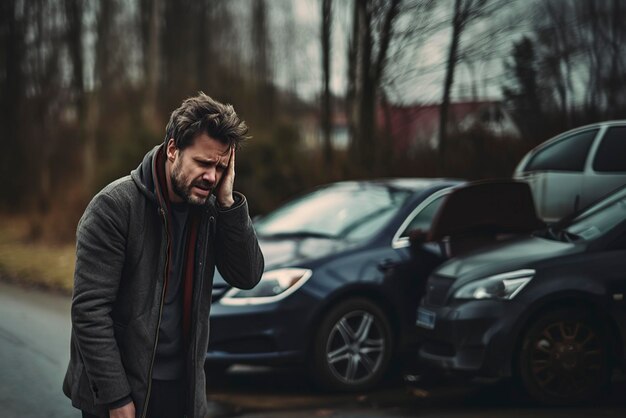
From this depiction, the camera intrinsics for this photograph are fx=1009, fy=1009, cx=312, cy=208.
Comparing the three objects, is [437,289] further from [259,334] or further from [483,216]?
[483,216]

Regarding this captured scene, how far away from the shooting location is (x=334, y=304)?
720cm

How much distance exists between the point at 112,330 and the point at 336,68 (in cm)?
1765

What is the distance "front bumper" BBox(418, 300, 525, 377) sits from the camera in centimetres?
653

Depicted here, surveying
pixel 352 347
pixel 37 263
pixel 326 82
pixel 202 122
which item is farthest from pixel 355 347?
pixel 326 82

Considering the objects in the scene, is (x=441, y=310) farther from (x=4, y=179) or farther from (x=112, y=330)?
(x=4, y=179)

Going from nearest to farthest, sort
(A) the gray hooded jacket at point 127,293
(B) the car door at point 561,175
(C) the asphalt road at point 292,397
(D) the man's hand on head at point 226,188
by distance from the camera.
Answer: (A) the gray hooded jacket at point 127,293
(D) the man's hand on head at point 226,188
(C) the asphalt road at point 292,397
(B) the car door at point 561,175

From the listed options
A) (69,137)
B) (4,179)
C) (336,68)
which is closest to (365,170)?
(336,68)

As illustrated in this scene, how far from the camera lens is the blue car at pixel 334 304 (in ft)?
22.9

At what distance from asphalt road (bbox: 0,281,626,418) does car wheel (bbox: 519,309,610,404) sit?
4.6 inches

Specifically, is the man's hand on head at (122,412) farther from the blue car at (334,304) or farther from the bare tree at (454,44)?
the bare tree at (454,44)

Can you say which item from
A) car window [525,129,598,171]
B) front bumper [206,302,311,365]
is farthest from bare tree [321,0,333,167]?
front bumper [206,302,311,365]

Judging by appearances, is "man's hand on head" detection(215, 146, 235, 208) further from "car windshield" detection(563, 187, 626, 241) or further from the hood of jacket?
"car windshield" detection(563, 187, 626, 241)

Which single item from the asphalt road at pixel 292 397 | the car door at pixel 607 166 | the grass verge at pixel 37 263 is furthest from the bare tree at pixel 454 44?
the asphalt road at pixel 292 397

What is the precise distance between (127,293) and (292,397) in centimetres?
406
